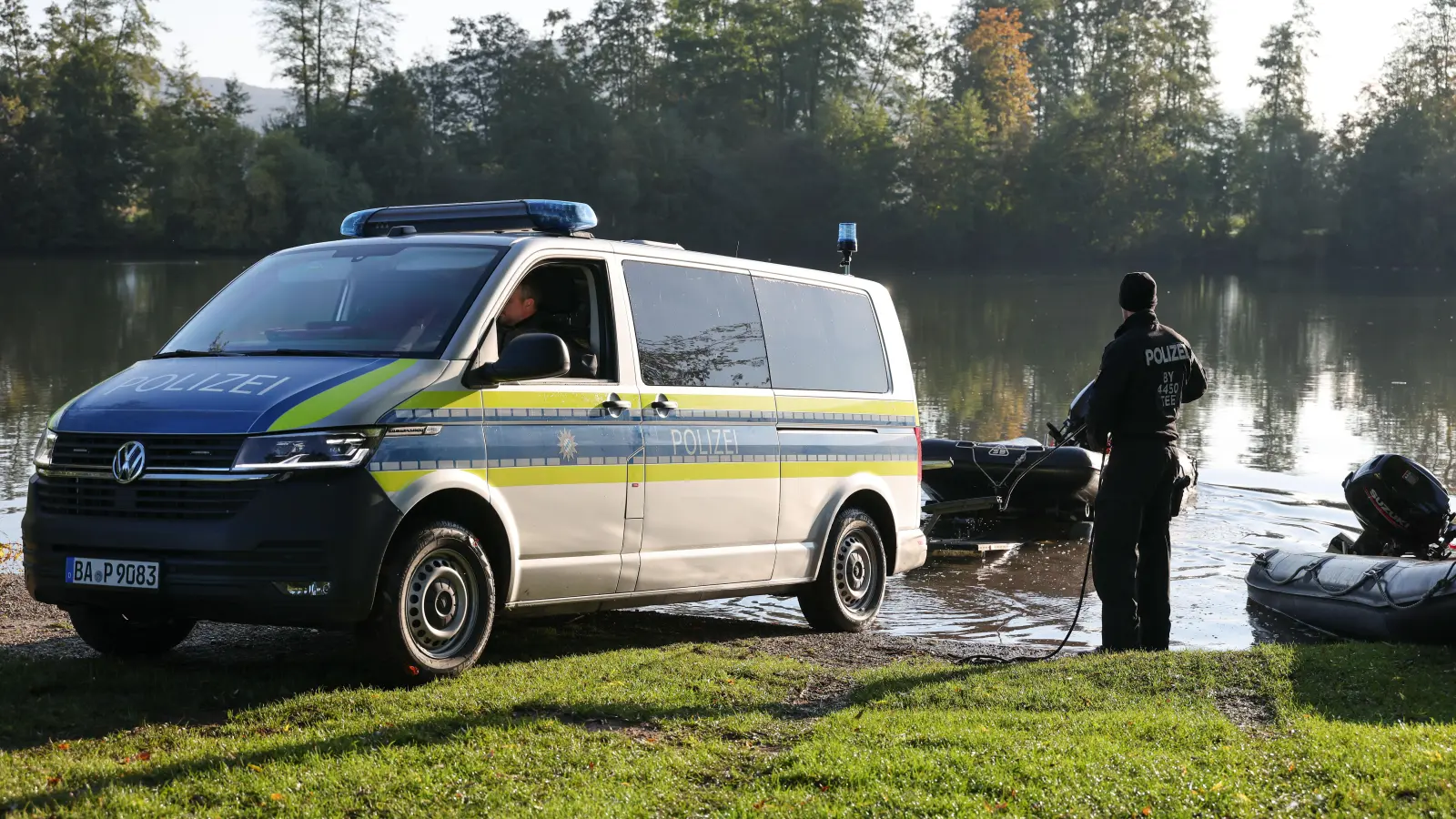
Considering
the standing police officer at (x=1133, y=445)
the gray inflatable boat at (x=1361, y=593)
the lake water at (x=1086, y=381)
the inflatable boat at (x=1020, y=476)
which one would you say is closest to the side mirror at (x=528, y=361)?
the standing police officer at (x=1133, y=445)

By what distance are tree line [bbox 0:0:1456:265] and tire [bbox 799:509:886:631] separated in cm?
7085

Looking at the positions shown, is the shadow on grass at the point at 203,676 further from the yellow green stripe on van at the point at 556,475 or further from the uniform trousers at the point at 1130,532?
the uniform trousers at the point at 1130,532

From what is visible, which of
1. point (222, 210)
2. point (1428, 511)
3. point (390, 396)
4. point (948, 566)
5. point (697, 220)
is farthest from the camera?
point (697, 220)

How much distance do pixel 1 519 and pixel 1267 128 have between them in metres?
94.2

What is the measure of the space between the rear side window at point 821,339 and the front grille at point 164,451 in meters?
3.71

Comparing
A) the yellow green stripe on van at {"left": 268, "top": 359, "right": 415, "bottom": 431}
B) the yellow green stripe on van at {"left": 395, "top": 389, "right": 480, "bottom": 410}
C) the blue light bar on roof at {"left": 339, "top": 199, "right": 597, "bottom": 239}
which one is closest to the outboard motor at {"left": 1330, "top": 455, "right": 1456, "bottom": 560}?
the blue light bar on roof at {"left": 339, "top": 199, "right": 597, "bottom": 239}

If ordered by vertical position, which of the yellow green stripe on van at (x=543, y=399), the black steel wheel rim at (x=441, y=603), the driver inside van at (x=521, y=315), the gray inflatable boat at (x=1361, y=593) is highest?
the driver inside van at (x=521, y=315)

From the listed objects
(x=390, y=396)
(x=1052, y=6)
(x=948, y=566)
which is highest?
(x=1052, y=6)

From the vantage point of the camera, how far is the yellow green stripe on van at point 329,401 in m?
6.60

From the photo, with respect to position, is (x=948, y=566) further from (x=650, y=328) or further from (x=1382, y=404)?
(x=1382, y=404)

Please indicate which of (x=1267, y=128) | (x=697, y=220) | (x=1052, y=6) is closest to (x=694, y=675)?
(x=697, y=220)

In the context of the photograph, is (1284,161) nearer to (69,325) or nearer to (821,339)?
(69,325)

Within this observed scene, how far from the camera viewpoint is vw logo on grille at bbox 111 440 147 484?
21.8 ft

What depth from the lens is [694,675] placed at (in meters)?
7.77
